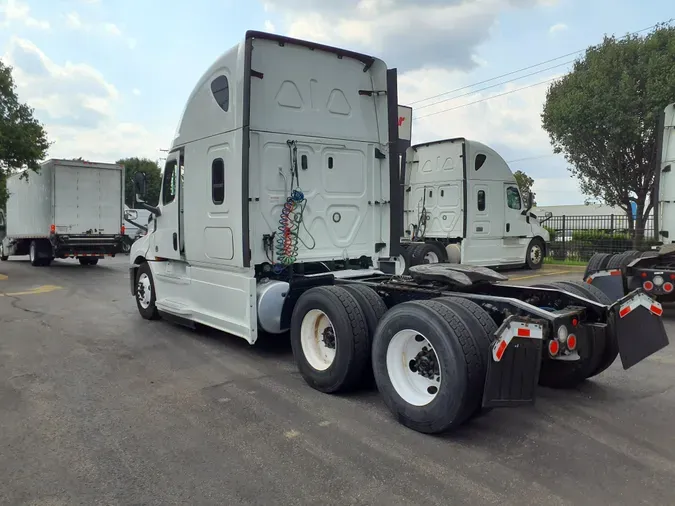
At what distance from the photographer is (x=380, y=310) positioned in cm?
511

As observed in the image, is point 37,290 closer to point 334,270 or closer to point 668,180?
point 334,270

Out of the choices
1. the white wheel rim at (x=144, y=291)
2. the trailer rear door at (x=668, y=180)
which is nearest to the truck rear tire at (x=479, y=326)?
the white wheel rim at (x=144, y=291)

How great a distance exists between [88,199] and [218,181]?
14194 millimetres

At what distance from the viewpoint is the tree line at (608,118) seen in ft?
59.8

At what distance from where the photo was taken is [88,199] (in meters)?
18.8

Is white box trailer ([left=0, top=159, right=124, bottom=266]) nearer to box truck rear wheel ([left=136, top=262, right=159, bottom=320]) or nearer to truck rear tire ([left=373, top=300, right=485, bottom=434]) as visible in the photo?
box truck rear wheel ([left=136, top=262, right=159, bottom=320])

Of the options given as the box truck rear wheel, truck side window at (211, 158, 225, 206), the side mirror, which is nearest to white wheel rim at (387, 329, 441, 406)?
truck side window at (211, 158, 225, 206)

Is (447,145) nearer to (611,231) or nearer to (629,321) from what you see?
(611,231)

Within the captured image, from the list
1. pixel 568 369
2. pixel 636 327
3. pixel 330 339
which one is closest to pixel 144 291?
pixel 330 339

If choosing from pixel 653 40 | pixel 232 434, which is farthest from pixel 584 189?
pixel 232 434

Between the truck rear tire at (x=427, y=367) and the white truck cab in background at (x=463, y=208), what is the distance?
10395 mm

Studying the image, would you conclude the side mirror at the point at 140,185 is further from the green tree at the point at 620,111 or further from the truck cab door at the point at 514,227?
the green tree at the point at 620,111

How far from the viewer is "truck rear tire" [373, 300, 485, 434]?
3.89 metres

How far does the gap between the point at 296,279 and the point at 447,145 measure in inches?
400
